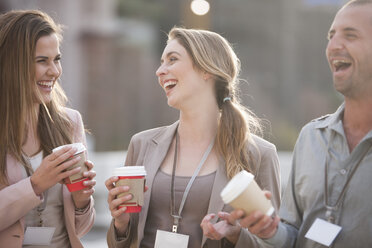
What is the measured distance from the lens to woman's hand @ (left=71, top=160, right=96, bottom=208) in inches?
116

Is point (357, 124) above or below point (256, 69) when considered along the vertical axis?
above

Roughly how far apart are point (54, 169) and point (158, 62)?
21.0 meters

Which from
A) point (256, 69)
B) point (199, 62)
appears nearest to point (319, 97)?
point (256, 69)

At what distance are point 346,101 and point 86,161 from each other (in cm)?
142

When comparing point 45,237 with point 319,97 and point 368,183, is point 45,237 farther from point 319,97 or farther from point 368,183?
point 319,97

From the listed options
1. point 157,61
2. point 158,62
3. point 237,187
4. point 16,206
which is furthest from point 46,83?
point 157,61

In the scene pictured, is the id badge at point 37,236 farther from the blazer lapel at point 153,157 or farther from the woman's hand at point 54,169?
the blazer lapel at point 153,157

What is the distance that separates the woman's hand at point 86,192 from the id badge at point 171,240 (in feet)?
1.57

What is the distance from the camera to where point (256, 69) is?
80.3ft

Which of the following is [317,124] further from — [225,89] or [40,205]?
[40,205]

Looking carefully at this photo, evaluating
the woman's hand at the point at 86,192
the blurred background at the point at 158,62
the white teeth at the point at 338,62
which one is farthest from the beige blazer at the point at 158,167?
the blurred background at the point at 158,62

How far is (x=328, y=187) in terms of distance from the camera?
2.59m

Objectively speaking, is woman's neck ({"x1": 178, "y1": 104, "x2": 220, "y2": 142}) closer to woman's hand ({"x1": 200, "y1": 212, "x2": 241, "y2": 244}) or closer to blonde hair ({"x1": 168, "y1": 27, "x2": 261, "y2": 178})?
blonde hair ({"x1": 168, "y1": 27, "x2": 261, "y2": 178})

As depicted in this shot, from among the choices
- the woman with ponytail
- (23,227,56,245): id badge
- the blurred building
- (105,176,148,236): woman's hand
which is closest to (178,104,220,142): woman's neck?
the woman with ponytail
